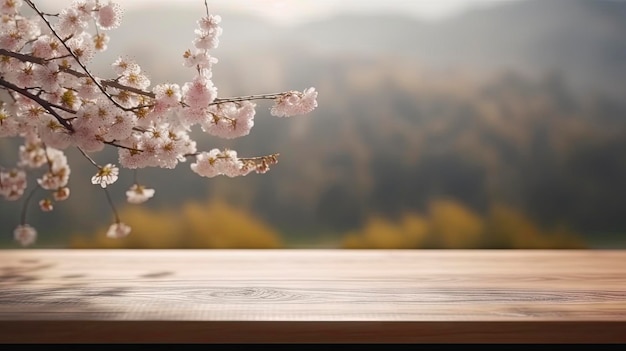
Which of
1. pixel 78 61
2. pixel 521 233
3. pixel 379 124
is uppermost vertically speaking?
pixel 78 61

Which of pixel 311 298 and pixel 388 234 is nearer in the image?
pixel 311 298

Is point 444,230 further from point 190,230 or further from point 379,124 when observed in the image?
point 190,230

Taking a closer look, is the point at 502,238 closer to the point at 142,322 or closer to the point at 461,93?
the point at 461,93

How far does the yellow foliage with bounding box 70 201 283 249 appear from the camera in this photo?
7.59 ft

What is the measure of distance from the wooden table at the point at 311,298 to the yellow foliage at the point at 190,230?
28 cm

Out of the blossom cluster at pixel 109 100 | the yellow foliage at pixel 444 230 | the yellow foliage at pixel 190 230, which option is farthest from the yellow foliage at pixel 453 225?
the blossom cluster at pixel 109 100

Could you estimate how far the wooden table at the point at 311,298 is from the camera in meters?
1.26

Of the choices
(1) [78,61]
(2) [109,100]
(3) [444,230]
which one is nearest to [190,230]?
(3) [444,230]

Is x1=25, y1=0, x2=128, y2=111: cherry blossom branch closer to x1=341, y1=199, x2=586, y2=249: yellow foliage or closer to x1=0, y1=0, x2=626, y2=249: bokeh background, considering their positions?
x1=0, y1=0, x2=626, y2=249: bokeh background

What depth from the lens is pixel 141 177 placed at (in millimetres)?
2297

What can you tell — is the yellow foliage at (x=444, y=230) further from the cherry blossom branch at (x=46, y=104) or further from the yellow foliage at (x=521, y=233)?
the cherry blossom branch at (x=46, y=104)

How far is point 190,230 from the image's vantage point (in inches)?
91.6

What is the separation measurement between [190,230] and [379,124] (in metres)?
0.66

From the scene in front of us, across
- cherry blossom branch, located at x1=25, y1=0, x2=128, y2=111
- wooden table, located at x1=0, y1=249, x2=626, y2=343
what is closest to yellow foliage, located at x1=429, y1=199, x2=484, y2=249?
wooden table, located at x1=0, y1=249, x2=626, y2=343
